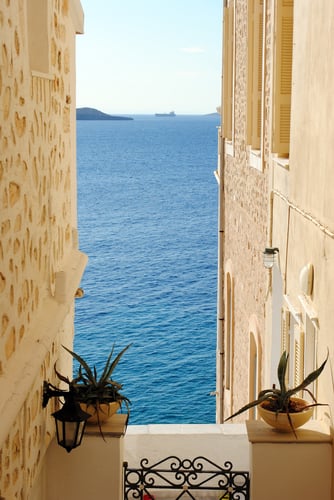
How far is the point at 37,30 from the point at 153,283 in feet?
136

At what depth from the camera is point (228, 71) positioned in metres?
15.9

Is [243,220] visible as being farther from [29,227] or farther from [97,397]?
[29,227]

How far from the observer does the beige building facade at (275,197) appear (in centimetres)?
750

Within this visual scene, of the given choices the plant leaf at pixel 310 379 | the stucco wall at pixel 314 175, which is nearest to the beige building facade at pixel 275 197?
the stucco wall at pixel 314 175

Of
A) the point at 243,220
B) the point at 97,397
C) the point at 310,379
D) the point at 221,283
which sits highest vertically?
the point at 243,220

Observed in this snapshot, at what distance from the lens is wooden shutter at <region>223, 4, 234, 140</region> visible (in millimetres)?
15469

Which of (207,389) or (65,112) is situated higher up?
(65,112)

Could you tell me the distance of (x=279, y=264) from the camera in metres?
10.3

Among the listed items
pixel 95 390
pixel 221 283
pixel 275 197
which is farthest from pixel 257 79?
pixel 95 390

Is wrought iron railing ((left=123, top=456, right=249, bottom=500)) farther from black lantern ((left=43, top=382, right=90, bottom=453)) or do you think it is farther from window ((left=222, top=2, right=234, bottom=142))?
window ((left=222, top=2, right=234, bottom=142))

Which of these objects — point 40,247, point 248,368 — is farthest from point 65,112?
point 248,368

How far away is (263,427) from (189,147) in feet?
423

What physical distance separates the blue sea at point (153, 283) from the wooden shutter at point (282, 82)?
17.5m

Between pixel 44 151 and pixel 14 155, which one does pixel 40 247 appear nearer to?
pixel 44 151
